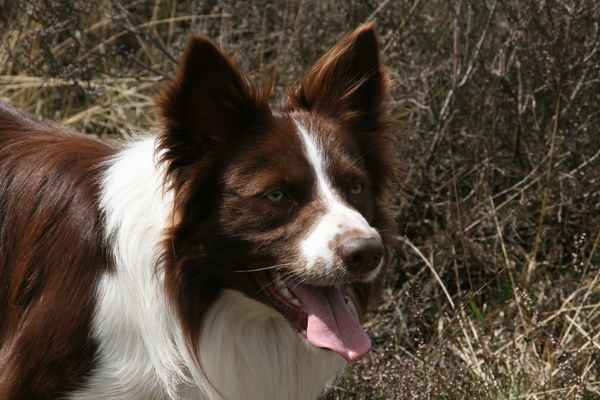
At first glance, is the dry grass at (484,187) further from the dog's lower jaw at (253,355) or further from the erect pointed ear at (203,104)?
the erect pointed ear at (203,104)

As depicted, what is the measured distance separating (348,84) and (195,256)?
1.09 meters

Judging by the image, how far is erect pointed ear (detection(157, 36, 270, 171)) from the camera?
299 cm

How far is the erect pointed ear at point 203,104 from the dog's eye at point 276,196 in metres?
0.34

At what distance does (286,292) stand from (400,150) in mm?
2552

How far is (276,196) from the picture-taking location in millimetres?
3072

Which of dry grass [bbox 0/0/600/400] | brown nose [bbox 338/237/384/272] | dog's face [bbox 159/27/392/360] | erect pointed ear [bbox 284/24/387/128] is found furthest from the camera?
dry grass [bbox 0/0/600/400]

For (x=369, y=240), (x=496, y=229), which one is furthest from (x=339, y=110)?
(x=496, y=229)

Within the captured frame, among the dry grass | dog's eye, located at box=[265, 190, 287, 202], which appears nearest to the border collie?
dog's eye, located at box=[265, 190, 287, 202]

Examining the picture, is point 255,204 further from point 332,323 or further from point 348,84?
point 348,84

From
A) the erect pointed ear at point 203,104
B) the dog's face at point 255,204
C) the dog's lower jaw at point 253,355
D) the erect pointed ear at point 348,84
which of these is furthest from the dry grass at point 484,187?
the erect pointed ear at point 203,104

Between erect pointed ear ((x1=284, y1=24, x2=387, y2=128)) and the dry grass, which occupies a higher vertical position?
erect pointed ear ((x1=284, y1=24, x2=387, y2=128))

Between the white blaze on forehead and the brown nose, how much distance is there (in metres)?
0.03

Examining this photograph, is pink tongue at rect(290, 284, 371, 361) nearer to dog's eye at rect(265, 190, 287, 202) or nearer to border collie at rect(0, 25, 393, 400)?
border collie at rect(0, 25, 393, 400)

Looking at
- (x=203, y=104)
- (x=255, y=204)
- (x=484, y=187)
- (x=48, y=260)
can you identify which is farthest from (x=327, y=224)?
(x=484, y=187)
